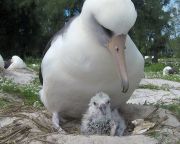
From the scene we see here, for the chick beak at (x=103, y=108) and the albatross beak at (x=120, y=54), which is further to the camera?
the chick beak at (x=103, y=108)

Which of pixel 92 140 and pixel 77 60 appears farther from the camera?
pixel 77 60

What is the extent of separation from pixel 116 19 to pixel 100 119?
82 cm

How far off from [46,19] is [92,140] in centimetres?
2501

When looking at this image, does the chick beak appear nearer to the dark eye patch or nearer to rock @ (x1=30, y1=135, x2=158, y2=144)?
rock @ (x1=30, y1=135, x2=158, y2=144)

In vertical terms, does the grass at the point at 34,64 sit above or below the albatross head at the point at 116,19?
below

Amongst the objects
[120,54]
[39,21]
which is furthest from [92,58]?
[39,21]

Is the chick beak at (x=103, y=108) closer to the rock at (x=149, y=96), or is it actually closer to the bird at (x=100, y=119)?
the bird at (x=100, y=119)

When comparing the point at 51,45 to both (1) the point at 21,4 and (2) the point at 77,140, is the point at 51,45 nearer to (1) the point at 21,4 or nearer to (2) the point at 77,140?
(2) the point at 77,140

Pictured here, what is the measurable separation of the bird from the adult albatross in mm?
92

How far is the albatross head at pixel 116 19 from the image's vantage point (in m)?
3.45

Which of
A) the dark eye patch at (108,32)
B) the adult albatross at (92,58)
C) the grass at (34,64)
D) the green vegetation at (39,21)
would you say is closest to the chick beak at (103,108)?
the adult albatross at (92,58)

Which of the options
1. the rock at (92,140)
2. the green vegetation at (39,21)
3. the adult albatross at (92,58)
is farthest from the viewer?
the green vegetation at (39,21)

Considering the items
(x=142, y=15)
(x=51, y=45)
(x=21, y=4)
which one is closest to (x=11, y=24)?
(x=21, y=4)

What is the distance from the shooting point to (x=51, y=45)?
13.8 ft
